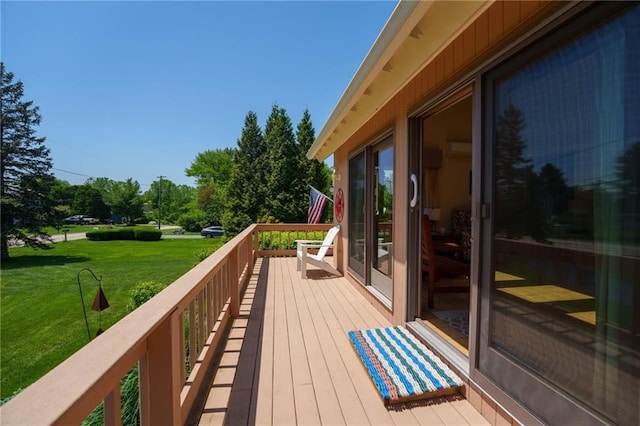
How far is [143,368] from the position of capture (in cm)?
138

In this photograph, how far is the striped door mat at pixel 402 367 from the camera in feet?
6.78

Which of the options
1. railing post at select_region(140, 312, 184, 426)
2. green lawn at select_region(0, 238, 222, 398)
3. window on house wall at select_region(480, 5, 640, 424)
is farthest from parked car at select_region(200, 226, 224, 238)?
window on house wall at select_region(480, 5, 640, 424)

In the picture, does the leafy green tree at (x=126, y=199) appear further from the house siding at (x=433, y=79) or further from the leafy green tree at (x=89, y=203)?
the house siding at (x=433, y=79)

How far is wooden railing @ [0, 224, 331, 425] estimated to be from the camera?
70 centimetres

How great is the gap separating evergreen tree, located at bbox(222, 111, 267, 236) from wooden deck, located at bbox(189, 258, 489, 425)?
69.5 feet

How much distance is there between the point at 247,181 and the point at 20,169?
1477 cm

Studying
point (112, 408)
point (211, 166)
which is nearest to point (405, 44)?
point (112, 408)

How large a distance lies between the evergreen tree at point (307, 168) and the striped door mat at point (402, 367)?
856 inches

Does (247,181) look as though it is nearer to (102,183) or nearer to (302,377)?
(302,377)

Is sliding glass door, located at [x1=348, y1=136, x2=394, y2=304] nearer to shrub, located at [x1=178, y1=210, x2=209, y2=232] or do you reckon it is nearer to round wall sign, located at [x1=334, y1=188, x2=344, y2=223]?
round wall sign, located at [x1=334, y1=188, x2=344, y2=223]

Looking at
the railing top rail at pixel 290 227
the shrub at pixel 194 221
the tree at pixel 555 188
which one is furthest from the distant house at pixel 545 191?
the shrub at pixel 194 221

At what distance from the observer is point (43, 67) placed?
12789 mm

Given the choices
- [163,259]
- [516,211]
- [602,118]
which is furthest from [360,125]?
[163,259]

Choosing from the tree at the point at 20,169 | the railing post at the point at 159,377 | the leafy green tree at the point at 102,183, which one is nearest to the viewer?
the railing post at the point at 159,377
